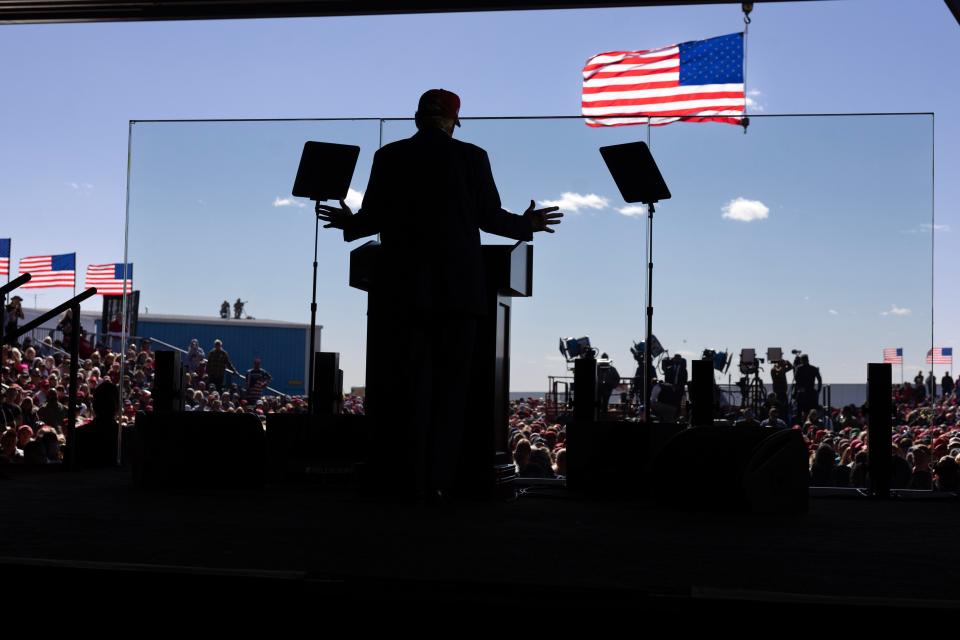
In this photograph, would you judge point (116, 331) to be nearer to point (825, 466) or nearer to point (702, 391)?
point (702, 391)

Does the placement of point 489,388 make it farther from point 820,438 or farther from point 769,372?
point 820,438

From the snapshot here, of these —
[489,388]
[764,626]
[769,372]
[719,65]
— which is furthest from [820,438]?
[764,626]

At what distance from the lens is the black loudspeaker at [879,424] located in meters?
4.63

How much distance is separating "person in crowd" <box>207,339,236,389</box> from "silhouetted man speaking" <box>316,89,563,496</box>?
14.9 ft

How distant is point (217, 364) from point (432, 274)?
196 inches

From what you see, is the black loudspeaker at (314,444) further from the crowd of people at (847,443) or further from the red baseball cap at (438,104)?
the red baseball cap at (438,104)

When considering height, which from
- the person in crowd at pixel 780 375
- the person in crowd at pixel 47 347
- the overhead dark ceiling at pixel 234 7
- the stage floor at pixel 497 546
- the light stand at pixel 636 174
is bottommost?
the stage floor at pixel 497 546

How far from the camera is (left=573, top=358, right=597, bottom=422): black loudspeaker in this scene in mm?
4902

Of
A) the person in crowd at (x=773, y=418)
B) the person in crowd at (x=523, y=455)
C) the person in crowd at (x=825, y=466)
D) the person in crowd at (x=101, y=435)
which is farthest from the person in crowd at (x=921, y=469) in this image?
the person in crowd at (x=101, y=435)

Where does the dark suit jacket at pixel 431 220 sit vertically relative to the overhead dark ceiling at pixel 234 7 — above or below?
below

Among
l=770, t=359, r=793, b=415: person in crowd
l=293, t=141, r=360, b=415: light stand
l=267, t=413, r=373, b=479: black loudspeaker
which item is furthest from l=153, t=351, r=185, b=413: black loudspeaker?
l=770, t=359, r=793, b=415: person in crowd

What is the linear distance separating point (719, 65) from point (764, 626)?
941 centimetres

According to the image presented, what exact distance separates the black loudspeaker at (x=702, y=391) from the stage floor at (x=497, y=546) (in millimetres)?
1568

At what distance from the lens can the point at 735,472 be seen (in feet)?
11.6
